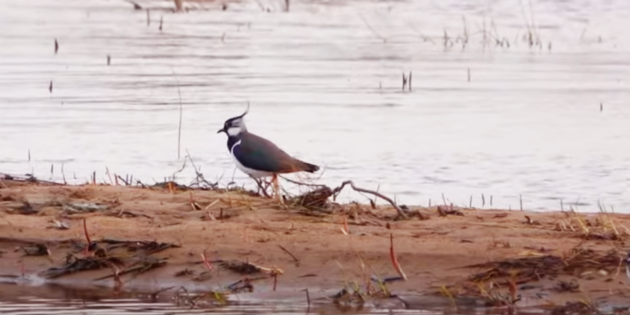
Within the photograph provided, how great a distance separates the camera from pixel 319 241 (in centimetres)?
763

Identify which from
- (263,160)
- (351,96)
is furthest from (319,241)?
(351,96)

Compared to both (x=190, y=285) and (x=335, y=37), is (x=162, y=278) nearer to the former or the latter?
(x=190, y=285)

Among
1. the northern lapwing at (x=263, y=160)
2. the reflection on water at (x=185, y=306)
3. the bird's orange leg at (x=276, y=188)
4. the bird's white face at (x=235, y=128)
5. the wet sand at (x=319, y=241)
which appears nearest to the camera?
the reflection on water at (x=185, y=306)

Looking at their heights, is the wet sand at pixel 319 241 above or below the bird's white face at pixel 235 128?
below

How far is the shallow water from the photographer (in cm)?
1130

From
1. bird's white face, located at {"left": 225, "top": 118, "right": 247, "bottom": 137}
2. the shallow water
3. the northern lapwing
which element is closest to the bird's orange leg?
the northern lapwing

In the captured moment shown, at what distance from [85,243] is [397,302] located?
68.3 inches

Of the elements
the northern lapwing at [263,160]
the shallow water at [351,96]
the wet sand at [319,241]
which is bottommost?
the shallow water at [351,96]

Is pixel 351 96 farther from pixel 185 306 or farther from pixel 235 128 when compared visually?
pixel 185 306

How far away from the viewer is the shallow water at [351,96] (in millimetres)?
11305

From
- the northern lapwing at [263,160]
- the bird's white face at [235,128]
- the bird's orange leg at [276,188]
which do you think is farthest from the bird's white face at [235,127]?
the bird's orange leg at [276,188]

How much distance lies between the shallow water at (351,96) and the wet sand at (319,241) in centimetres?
185

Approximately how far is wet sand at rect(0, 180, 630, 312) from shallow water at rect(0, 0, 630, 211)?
6.06 feet

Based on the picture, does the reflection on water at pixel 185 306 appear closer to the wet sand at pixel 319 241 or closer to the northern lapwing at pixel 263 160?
the wet sand at pixel 319 241
